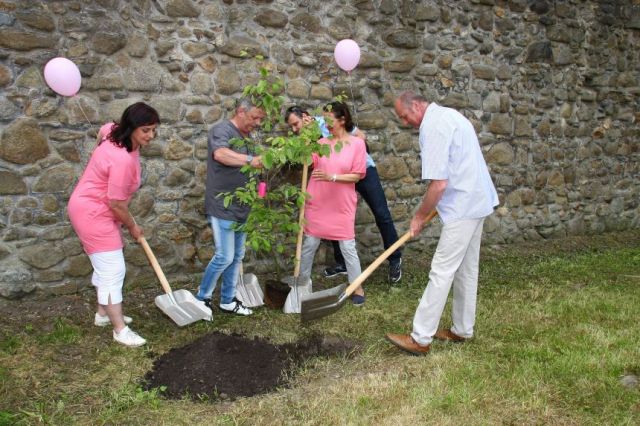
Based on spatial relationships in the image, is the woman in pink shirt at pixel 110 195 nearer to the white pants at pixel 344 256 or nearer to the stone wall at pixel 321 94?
the stone wall at pixel 321 94

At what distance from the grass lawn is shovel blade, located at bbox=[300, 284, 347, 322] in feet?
0.97

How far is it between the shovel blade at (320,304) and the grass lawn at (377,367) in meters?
0.30

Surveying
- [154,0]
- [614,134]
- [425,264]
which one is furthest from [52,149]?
[614,134]

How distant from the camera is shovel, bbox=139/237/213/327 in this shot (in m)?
4.32

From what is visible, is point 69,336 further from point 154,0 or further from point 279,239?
point 154,0

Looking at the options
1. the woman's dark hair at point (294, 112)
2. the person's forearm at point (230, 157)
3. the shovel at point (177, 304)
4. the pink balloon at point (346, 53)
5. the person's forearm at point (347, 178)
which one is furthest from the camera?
the pink balloon at point (346, 53)

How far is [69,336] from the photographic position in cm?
435

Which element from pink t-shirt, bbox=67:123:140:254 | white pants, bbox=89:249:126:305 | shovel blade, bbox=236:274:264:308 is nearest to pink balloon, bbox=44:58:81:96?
pink t-shirt, bbox=67:123:140:254

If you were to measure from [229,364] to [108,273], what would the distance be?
104 cm

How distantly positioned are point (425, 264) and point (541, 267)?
1253 mm

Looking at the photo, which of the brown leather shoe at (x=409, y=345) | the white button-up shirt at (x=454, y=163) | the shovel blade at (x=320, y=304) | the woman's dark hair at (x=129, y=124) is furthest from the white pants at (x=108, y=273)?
the white button-up shirt at (x=454, y=163)

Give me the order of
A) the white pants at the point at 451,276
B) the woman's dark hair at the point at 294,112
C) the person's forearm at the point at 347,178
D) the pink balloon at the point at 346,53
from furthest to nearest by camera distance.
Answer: the pink balloon at the point at 346,53 < the woman's dark hair at the point at 294,112 < the person's forearm at the point at 347,178 < the white pants at the point at 451,276

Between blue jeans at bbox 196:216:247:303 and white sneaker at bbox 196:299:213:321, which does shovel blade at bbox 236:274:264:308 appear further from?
white sneaker at bbox 196:299:213:321

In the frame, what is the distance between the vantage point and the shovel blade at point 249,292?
5094mm
